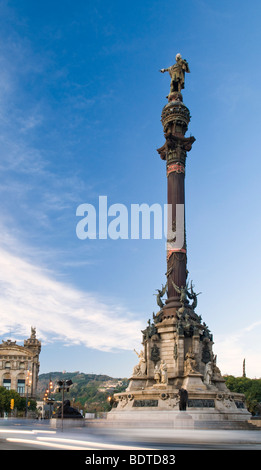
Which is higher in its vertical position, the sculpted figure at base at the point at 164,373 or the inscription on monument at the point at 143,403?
the sculpted figure at base at the point at 164,373

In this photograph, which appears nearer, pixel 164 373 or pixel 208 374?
pixel 164 373

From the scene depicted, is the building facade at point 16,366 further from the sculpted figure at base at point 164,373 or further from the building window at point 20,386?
the sculpted figure at base at point 164,373

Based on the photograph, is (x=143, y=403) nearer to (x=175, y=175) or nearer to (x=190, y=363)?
(x=190, y=363)

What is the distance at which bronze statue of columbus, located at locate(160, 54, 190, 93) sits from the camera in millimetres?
47625

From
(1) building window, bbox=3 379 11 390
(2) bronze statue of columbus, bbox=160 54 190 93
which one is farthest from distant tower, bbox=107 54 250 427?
(1) building window, bbox=3 379 11 390

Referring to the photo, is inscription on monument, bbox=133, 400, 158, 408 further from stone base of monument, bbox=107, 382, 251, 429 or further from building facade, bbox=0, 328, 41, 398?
building facade, bbox=0, 328, 41, 398

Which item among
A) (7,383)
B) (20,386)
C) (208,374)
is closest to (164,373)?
(208,374)

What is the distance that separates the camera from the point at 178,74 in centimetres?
4769

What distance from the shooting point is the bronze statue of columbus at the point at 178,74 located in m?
47.6

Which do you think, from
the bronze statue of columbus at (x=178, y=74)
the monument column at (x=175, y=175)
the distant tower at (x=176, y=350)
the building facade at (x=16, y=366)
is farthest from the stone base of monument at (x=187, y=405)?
the building facade at (x=16, y=366)

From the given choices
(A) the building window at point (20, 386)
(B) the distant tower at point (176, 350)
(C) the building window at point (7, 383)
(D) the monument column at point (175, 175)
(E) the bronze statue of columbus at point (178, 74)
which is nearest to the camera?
(B) the distant tower at point (176, 350)
